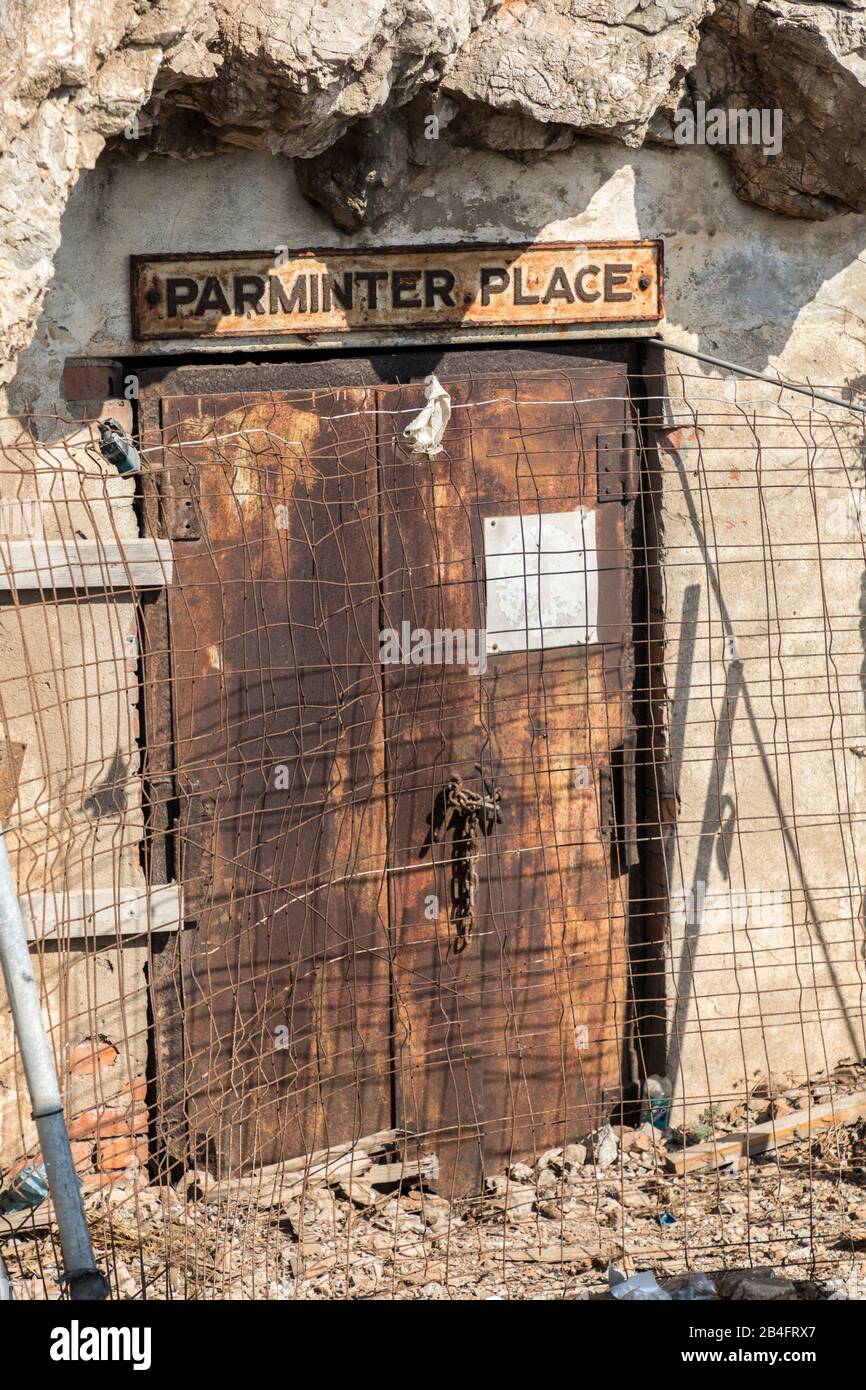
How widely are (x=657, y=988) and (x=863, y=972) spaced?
0.80m

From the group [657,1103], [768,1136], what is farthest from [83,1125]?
[768,1136]

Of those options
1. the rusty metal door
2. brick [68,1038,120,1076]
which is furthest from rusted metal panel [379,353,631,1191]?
brick [68,1038,120,1076]

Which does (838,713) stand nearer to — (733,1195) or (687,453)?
(687,453)

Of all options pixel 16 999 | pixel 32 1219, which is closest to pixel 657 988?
pixel 32 1219

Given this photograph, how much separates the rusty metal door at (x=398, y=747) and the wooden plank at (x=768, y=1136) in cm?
36

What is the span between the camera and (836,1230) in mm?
4031

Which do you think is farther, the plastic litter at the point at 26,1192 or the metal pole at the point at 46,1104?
the plastic litter at the point at 26,1192

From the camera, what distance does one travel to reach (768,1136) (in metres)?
4.53

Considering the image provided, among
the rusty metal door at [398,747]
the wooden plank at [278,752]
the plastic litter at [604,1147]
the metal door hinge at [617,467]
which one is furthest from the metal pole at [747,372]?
the plastic litter at [604,1147]

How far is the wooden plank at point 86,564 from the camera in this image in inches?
148

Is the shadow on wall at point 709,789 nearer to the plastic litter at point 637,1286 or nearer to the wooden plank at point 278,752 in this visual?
the plastic litter at point 637,1286

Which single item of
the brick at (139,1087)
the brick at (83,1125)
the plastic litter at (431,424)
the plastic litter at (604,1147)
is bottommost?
the plastic litter at (604,1147)

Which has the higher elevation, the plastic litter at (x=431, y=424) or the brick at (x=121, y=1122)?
the plastic litter at (x=431, y=424)

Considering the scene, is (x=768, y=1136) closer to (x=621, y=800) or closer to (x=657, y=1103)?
(x=657, y=1103)
